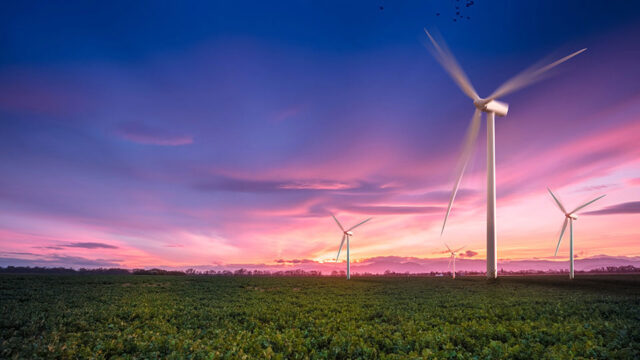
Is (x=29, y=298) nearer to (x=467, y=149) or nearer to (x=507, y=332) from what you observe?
(x=507, y=332)

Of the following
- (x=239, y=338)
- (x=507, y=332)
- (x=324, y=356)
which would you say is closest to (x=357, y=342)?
(x=324, y=356)

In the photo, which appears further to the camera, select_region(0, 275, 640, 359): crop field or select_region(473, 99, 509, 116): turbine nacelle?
select_region(473, 99, 509, 116): turbine nacelle

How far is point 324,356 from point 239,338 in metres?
4.94

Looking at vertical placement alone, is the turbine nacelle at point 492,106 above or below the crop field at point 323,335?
above

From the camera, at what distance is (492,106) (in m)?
57.5

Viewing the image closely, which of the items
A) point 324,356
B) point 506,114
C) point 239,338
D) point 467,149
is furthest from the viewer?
point 506,114

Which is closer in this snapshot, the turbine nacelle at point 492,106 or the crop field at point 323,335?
the crop field at point 323,335

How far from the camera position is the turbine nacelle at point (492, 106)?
56.6 metres

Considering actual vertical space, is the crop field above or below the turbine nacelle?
below

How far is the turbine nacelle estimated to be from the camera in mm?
56594

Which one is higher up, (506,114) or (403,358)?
(506,114)

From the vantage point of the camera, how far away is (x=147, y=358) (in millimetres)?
13562

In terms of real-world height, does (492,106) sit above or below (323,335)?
above

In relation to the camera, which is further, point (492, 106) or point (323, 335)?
point (492, 106)
